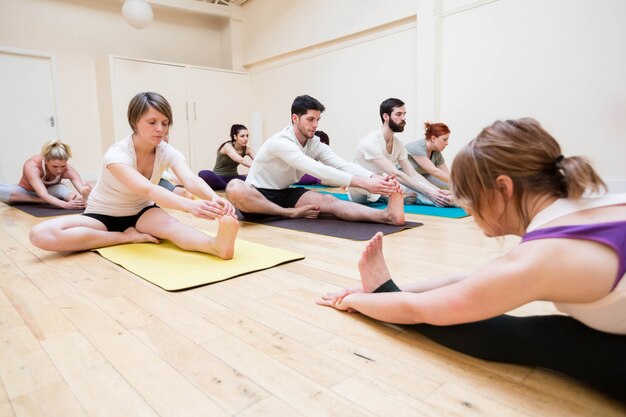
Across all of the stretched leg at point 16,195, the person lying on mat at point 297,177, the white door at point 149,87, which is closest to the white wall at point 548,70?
the person lying on mat at point 297,177

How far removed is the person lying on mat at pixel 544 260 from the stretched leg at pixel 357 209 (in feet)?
5.62

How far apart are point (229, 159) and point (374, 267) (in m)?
4.12

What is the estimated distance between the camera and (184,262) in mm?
1827

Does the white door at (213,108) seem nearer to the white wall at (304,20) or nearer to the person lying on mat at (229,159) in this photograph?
the white wall at (304,20)

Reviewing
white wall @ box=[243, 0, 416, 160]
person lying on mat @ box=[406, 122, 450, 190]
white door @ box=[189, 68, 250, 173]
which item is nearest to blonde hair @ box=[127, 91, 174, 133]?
person lying on mat @ box=[406, 122, 450, 190]

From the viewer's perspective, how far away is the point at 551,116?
3.83m

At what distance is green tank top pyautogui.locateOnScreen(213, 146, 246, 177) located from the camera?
5.05m

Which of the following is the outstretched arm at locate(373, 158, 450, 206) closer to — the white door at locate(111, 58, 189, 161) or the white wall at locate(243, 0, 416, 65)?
the white wall at locate(243, 0, 416, 65)

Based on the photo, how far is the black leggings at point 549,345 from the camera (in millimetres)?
756

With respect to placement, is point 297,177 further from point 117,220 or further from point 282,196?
point 117,220

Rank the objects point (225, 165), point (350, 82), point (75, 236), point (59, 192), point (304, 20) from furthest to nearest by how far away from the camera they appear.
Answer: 1. point (304, 20)
2. point (350, 82)
3. point (225, 165)
4. point (59, 192)
5. point (75, 236)

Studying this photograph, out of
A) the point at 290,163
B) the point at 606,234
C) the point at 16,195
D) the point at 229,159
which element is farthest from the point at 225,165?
the point at 606,234

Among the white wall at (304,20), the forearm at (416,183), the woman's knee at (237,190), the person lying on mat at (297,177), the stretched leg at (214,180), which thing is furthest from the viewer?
the white wall at (304,20)

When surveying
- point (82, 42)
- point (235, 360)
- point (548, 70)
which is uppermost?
point (82, 42)
